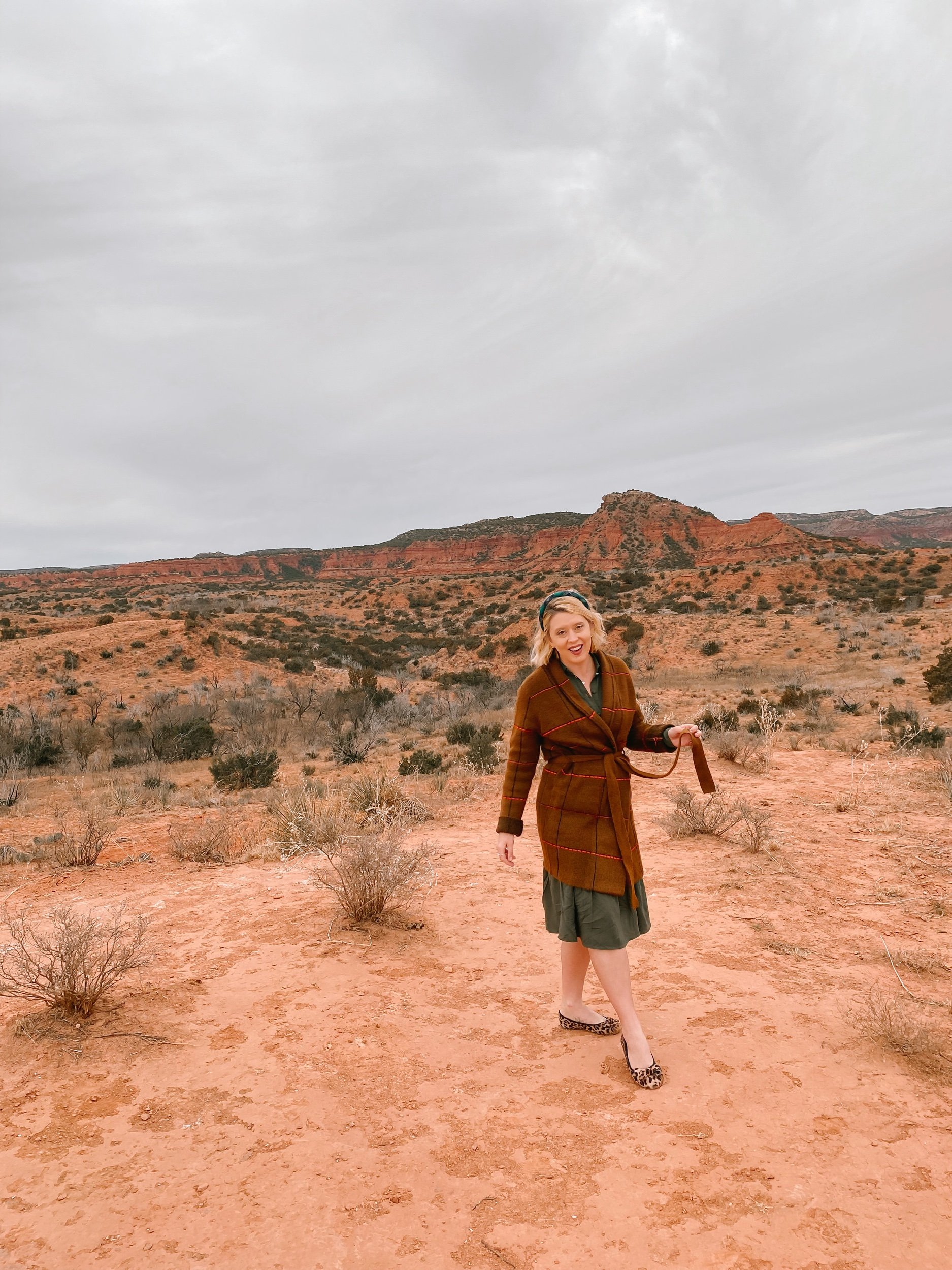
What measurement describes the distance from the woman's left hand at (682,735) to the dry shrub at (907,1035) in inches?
56.7

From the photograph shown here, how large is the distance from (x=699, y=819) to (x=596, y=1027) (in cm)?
334

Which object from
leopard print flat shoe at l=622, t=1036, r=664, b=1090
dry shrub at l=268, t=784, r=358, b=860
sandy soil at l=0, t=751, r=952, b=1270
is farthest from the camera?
dry shrub at l=268, t=784, r=358, b=860

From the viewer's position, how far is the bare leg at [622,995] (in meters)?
2.58

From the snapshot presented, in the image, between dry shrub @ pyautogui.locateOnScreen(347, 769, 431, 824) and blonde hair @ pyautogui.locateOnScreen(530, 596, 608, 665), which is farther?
dry shrub @ pyautogui.locateOnScreen(347, 769, 431, 824)

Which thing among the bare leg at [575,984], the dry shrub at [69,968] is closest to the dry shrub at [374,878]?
the dry shrub at [69,968]

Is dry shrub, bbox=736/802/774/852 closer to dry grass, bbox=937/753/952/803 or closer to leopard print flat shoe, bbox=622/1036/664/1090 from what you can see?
dry grass, bbox=937/753/952/803

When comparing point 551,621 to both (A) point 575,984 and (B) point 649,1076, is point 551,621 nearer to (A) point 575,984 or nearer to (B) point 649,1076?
(A) point 575,984

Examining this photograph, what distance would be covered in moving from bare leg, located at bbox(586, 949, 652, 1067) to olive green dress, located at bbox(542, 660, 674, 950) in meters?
0.06

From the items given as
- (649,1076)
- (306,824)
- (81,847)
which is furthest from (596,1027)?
(81,847)

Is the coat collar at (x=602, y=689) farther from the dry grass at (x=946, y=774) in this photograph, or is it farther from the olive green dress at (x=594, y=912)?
the dry grass at (x=946, y=774)

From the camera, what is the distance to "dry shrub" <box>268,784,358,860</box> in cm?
570

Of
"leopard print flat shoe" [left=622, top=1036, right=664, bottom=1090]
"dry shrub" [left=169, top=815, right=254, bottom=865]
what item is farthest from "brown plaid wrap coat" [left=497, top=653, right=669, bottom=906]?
"dry shrub" [left=169, top=815, right=254, bottom=865]

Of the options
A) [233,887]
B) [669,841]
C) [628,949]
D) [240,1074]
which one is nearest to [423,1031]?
[240,1074]

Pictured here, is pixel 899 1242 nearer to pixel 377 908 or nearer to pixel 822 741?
pixel 377 908
